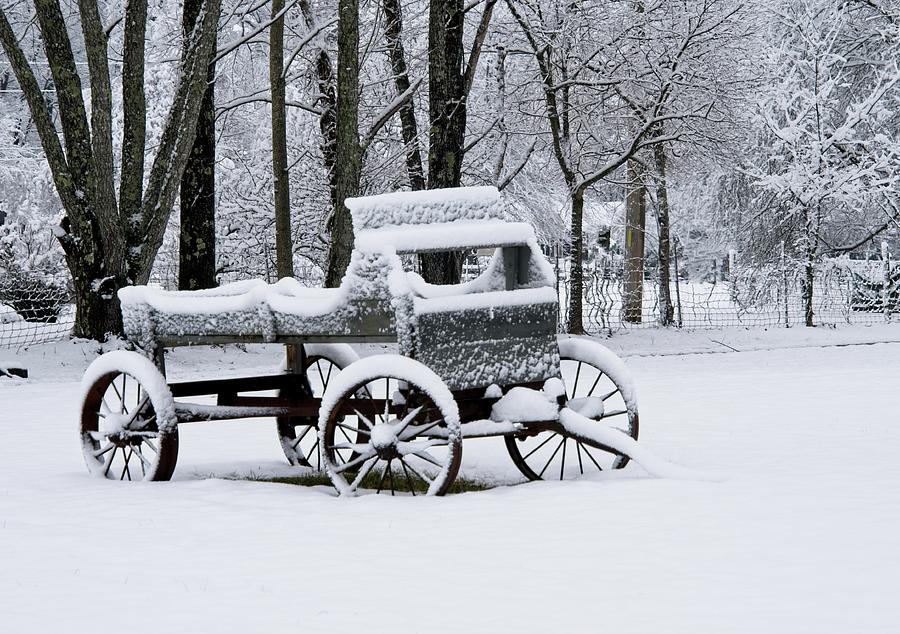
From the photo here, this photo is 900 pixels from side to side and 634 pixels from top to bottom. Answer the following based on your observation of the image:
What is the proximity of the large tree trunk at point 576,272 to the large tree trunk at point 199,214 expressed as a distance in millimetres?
5643

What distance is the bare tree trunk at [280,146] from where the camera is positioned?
50.3ft

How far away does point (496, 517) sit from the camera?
16.5 feet

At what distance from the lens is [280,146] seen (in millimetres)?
15414

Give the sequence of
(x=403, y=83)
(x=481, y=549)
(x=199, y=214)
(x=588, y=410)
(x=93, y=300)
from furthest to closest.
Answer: (x=403, y=83)
(x=199, y=214)
(x=93, y=300)
(x=588, y=410)
(x=481, y=549)

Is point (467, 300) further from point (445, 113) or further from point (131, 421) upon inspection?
point (445, 113)

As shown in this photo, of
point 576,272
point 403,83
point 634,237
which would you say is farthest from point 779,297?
point 403,83

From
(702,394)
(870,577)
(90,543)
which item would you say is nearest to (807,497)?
(870,577)

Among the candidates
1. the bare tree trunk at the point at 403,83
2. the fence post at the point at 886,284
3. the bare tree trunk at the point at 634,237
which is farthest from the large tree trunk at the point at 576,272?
the fence post at the point at 886,284

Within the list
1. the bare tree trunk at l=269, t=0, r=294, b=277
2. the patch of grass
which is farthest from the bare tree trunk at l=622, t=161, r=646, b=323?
the patch of grass

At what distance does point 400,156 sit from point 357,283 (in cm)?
1279

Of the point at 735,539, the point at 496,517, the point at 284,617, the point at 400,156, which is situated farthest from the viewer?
the point at 400,156

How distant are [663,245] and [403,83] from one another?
19.5 feet

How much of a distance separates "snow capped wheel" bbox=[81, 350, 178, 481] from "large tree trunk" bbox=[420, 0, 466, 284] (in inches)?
261

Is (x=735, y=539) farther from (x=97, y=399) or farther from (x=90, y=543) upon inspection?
(x=97, y=399)
